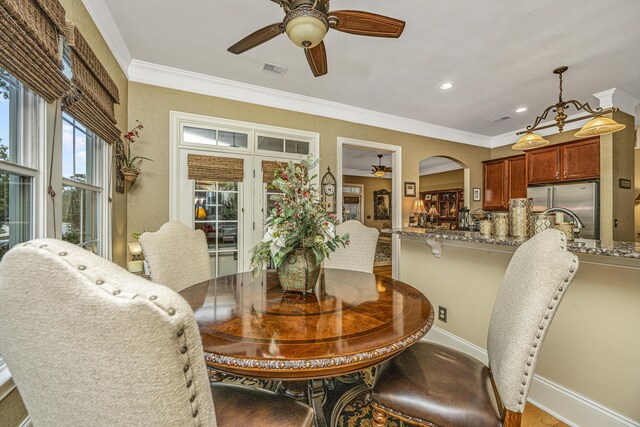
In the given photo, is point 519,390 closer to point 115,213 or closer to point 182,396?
point 182,396

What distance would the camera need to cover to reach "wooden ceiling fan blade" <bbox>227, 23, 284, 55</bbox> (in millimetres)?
1702

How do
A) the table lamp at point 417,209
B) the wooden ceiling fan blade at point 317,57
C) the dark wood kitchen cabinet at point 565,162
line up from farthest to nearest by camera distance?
the table lamp at point 417,209, the dark wood kitchen cabinet at point 565,162, the wooden ceiling fan blade at point 317,57

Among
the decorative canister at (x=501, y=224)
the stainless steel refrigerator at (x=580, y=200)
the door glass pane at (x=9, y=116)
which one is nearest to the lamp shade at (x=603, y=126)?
the decorative canister at (x=501, y=224)

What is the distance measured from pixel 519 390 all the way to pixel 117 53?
3581mm

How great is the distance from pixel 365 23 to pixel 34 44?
1.59m

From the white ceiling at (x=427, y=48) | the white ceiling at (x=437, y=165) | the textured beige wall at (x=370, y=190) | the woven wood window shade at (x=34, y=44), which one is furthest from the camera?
the textured beige wall at (x=370, y=190)

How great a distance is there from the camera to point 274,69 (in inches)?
120

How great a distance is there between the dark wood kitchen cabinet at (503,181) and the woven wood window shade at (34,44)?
19.2 feet

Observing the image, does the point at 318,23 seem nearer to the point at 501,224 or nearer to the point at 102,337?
the point at 102,337

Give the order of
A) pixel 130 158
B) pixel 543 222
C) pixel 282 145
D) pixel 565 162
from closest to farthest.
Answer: pixel 543 222 → pixel 130 158 → pixel 282 145 → pixel 565 162

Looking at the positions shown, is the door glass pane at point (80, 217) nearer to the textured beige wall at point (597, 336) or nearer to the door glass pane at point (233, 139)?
the door glass pane at point (233, 139)

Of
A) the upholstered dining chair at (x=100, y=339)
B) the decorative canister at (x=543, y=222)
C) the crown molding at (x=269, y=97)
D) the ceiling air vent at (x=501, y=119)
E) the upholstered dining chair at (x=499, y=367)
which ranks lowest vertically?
the upholstered dining chair at (x=499, y=367)

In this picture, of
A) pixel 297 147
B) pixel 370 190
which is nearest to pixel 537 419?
pixel 297 147

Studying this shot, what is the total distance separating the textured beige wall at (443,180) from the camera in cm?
839
